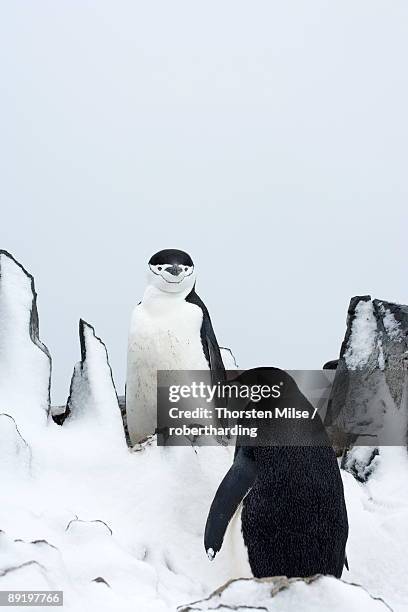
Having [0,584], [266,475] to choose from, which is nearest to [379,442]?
[266,475]

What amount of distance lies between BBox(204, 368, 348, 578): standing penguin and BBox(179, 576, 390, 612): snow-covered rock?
2.59 ft

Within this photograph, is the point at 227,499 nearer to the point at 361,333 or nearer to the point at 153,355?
the point at 361,333

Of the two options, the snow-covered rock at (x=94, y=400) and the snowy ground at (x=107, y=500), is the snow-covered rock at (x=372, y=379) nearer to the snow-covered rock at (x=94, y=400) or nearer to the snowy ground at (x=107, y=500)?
the snowy ground at (x=107, y=500)

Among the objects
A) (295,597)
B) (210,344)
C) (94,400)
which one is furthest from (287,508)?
(210,344)

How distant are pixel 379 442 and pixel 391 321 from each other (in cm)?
55

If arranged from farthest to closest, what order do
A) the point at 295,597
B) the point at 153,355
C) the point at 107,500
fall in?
the point at 153,355
the point at 107,500
the point at 295,597

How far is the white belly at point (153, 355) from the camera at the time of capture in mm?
3613

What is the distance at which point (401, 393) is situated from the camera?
276 centimetres

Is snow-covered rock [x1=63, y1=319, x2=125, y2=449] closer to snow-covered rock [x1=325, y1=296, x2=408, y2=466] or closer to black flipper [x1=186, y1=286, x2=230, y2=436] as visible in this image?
snow-covered rock [x1=325, y1=296, x2=408, y2=466]

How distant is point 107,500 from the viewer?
2090 mm

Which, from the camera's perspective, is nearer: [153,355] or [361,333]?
[361,333]

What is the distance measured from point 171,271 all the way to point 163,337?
1.10ft

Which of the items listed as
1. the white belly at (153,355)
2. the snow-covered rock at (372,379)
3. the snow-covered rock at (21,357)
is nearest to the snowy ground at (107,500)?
the snow-covered rock at (21,357)

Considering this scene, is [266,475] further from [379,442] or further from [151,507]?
[379,442]
